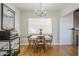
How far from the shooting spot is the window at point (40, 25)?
6836mm

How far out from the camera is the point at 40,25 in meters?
6.89

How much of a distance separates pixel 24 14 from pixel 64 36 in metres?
2.40

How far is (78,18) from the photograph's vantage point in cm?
A: 624

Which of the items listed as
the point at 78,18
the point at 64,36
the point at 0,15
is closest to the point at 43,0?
the point at 0,15

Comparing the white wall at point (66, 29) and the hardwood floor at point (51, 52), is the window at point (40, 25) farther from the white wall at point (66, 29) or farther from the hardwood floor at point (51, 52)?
the hardwood floor at point (51, 52)

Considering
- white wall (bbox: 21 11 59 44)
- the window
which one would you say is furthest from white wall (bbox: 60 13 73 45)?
the window

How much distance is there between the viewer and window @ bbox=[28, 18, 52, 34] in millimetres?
6836

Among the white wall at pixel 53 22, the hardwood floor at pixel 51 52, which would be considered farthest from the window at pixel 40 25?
the hardwood floor at pixel 51 52

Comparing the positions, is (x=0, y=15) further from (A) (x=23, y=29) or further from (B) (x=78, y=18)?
(B) (x=78, y=18)

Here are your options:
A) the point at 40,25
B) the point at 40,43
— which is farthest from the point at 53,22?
the point at 40,43

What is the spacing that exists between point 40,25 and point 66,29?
1399 millimetres

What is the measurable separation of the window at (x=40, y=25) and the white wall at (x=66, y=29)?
63 cm

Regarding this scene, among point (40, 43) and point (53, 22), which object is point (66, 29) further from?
point (40, 43)

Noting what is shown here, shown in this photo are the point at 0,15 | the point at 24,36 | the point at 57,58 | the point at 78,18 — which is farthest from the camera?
the point at 24,36
